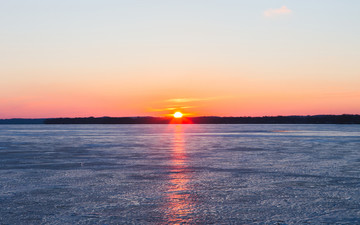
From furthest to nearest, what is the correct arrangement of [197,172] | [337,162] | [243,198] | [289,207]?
1. [337,162]
2. [197,172]
3. [243,198]
4. [289,207]

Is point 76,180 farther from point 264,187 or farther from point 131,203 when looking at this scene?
point 264,187

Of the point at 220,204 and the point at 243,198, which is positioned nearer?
the point at 220,204

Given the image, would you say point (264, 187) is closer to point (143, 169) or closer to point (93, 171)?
point (143, 169)

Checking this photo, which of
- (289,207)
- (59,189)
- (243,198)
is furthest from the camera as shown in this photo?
(59,189)

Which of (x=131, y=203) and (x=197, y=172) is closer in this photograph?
(x=131, y=203)

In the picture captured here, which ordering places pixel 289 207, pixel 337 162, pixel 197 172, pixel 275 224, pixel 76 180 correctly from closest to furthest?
pixel 275 224, pixel 289 207, pixel 76 180, pixel 197 172, pixel 337 162

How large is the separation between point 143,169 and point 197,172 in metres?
1.61

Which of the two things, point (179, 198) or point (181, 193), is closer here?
point (179, 198)

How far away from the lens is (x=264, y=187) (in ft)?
27.9

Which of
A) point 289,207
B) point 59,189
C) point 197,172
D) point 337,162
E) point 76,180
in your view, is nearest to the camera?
point 289,207

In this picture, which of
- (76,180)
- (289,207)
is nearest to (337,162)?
(289,207)

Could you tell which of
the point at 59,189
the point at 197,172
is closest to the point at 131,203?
the point at 59,189

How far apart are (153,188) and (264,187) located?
2.27m

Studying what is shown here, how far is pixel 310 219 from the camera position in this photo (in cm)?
589
